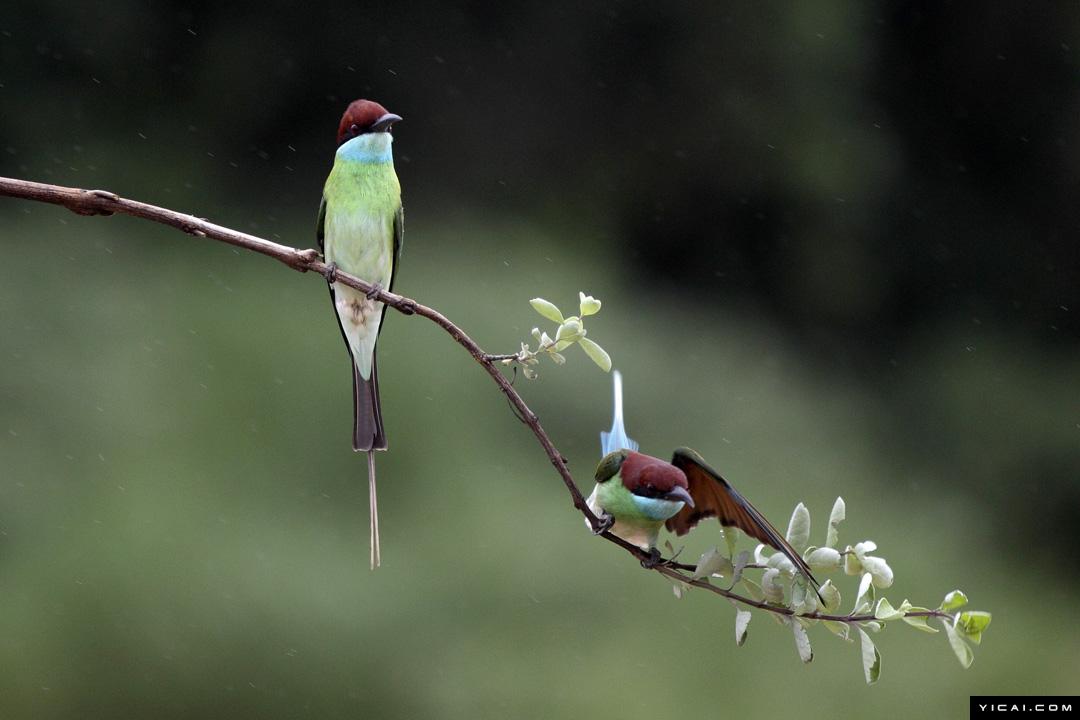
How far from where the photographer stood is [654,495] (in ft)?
4.75

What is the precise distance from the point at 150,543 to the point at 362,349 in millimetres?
1981

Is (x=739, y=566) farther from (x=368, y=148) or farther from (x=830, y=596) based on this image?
(x=368, y=148)

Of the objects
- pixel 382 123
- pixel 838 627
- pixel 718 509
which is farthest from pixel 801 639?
pixel 382 123

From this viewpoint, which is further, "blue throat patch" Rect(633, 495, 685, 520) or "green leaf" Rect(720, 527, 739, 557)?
"blue throat patch" Rect(633, 495, 685, 520)

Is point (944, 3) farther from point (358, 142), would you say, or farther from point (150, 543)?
point (358, 142)

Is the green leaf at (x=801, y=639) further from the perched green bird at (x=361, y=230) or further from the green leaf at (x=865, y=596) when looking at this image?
the perched green bird at (x=361, y=230)

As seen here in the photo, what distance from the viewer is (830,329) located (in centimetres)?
529

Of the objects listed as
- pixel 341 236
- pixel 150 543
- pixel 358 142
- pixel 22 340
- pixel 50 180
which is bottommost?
pixel 150 543

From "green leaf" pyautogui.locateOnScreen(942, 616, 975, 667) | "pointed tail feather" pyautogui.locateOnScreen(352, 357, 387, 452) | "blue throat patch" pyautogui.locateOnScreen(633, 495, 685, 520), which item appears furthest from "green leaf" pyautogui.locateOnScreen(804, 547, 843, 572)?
"pointed tail feather" pyautogui.locateOnScreen(352, 357, 387, 452)

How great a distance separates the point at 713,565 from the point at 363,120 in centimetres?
69

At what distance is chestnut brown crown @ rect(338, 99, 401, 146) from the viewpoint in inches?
59.2

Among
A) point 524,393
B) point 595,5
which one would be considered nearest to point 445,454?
point 524,393

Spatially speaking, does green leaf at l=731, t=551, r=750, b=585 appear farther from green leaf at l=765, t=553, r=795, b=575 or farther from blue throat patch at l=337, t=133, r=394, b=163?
blue throat patch at l=337, t=133, r=394, b=163

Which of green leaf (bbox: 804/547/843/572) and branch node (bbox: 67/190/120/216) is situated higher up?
branch node (bbox: 67/190/120/216)
